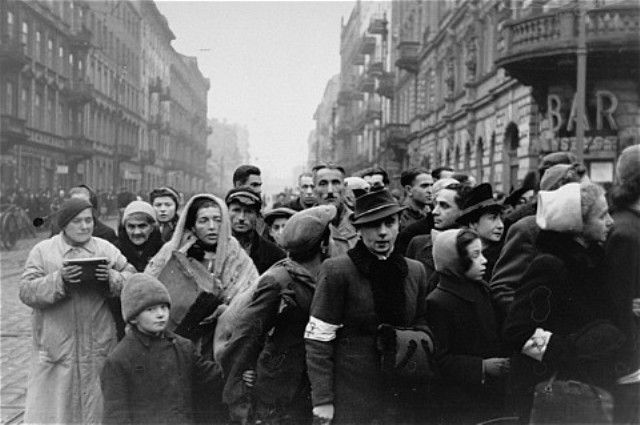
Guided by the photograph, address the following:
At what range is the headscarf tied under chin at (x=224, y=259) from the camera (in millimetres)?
4656

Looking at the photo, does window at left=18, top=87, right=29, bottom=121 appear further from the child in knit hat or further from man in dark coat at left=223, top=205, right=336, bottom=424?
man in dark coat at left=223, top=205, right=336, bottom=424

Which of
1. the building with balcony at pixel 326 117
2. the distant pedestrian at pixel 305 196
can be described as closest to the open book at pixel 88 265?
the distant pedestrian at pixel 305 196

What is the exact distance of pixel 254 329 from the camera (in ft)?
12.6

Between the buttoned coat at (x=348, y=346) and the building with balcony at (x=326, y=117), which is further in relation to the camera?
the building with balcony at (x=326, y=117)

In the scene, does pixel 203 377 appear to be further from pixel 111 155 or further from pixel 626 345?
pixel 111 155

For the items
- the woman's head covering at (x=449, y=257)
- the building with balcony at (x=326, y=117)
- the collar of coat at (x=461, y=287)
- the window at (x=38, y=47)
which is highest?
the building with balcony at (x=326, y=117)

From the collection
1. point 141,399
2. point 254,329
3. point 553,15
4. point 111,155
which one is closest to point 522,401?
point 254,329

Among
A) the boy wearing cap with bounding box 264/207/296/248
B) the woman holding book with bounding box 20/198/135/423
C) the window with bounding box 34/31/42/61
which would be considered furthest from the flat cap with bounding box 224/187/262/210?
the window with bounding box 34/31/42/61

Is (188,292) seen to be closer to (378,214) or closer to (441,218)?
(378,214)

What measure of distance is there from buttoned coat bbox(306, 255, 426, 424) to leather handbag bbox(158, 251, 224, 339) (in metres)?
1.05

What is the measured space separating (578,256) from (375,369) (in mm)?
1141

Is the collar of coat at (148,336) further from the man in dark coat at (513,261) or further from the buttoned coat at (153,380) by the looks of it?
the man in dark coat at (513,261)

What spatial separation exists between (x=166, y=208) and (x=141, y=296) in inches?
115

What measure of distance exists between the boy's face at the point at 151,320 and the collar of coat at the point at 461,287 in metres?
1.56
